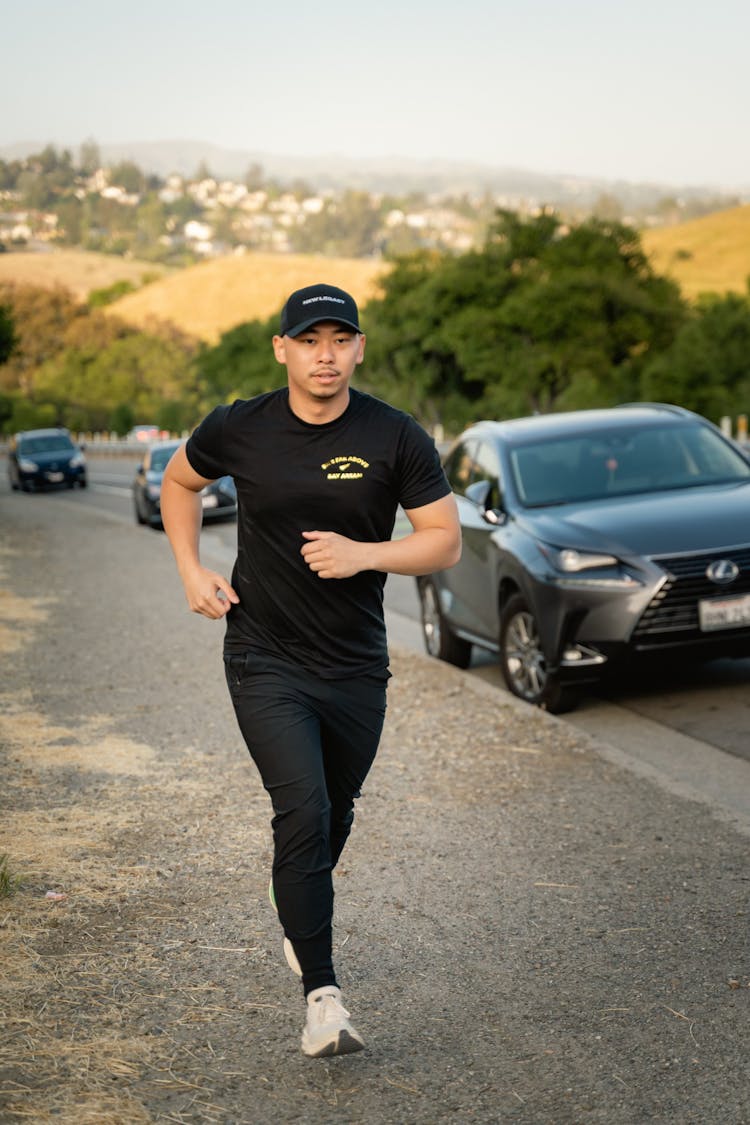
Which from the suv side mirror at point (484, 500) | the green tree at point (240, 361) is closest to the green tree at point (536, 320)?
the green tree at point (240, 361)

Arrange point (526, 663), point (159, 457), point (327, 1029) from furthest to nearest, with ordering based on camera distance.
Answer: point (159, 457)
point (526, 663)
point (327, 1029)

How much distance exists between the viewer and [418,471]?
4.36 m

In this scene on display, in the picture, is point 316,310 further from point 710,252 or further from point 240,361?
point 710,252

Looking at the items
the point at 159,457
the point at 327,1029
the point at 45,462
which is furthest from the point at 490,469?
the point at 45,462

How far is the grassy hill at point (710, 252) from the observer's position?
16188cm

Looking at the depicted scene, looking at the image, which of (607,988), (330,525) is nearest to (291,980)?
(607,988)

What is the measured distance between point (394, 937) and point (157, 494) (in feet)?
73.3

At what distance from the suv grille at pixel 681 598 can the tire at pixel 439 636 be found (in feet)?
8.57

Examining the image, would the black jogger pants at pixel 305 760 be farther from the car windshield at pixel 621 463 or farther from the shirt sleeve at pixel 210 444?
the car windshield at pixel 621 463

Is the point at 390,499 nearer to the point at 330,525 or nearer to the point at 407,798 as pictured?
the point at 330,525

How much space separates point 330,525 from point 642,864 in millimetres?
2508

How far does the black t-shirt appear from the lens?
432 centimetres

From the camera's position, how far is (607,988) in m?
4.85

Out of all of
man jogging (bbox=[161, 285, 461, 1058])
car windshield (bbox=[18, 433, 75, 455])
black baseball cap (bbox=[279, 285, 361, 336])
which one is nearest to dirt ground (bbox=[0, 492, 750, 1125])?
man jogging (bbox=[161, 285, 461, 1058])
